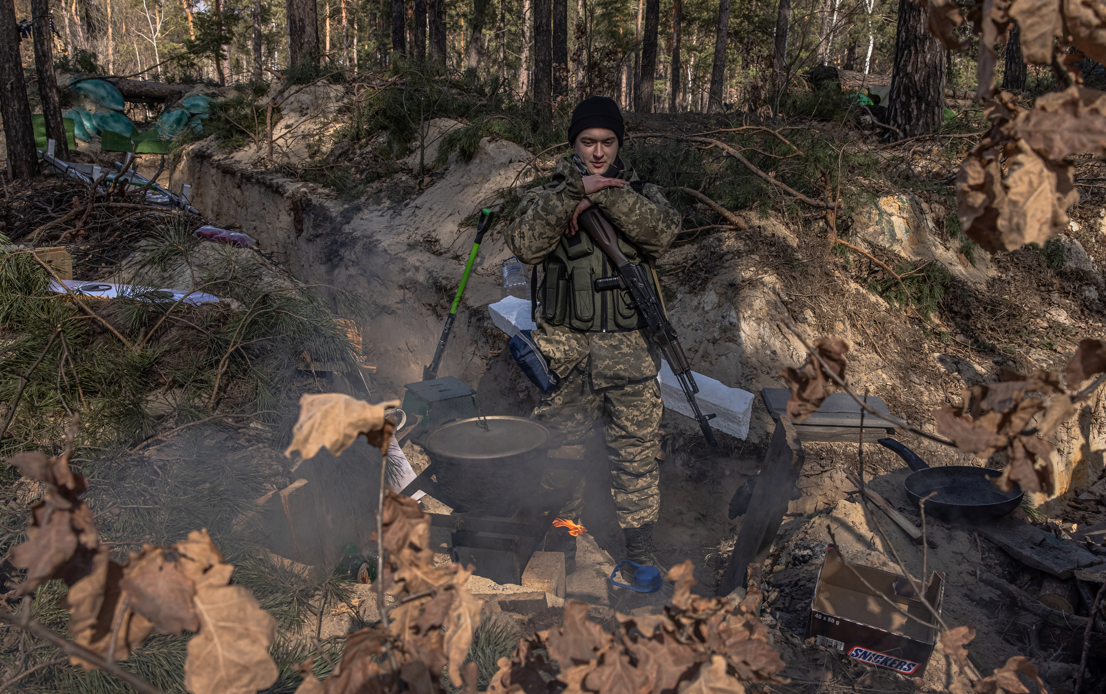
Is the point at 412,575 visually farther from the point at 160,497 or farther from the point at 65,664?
the point at 160,497

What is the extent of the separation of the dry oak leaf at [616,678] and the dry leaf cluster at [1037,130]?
0.91 meters

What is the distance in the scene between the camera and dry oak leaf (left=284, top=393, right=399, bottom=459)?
0.99 m

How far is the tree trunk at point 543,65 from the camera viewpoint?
8773 mm

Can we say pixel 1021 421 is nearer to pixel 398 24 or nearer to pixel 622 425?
pixel 622 425

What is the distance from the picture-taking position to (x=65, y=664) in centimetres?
224

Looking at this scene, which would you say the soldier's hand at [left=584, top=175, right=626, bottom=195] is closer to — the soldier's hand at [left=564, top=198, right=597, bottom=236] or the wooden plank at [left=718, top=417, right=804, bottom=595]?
the soldier's hand at [left=564, top=198, right=597, bottom=236]

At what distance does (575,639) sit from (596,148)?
8.38ft

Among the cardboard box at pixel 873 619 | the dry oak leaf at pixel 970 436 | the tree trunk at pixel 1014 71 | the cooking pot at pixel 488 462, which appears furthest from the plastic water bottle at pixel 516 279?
the tree trunk at pixel 1014 71

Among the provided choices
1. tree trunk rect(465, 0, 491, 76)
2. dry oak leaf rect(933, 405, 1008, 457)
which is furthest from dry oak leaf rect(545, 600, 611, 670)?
tree trunk rect(465, 0, 491, 76)

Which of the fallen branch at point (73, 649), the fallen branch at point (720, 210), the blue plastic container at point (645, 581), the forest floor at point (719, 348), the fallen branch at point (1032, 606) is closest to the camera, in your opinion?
the fallen branch at point (73, 649)

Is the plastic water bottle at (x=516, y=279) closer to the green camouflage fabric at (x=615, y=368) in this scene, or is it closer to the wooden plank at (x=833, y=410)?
the green camouflage fabric at (x=615, y=368)

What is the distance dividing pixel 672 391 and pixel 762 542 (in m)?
1.73

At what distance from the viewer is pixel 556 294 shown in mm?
3420

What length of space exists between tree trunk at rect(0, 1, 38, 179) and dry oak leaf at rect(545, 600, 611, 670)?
12.4m
